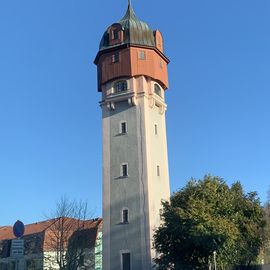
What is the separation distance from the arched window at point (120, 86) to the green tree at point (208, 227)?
1338cm

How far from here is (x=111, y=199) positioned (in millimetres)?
44219

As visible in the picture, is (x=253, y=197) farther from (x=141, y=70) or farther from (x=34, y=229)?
(x=34, y=229)

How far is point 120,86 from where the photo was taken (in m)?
47.6

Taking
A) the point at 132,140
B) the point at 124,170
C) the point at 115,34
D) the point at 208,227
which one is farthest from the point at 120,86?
the point at 208,227

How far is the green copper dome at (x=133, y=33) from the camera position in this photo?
157ft

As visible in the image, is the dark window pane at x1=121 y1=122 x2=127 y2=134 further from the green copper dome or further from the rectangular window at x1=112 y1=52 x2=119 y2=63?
the green copper dome

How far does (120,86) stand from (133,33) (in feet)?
18.5

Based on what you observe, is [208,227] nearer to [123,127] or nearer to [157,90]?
[123,127]

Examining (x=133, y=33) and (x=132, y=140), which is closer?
(x=132, y=140)

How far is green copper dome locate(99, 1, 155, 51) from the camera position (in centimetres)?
4788

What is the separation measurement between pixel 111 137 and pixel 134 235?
989 centimetres

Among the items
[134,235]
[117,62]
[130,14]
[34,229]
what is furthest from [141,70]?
[34,229]

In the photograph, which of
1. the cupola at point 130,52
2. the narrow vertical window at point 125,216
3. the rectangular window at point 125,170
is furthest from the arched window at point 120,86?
the narrow vertical window at point 125,216

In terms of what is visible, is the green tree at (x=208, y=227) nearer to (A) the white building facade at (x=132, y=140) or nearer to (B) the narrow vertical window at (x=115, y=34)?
(A) the white building facade at (x=132, y=140)
